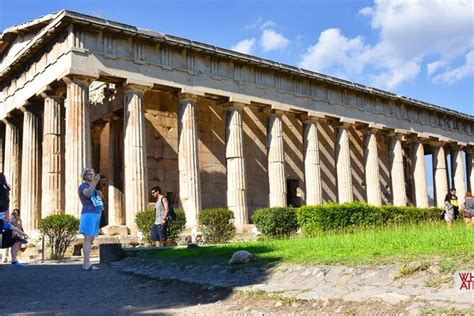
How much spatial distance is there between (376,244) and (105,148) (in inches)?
850

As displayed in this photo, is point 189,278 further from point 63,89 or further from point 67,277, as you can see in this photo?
point 63,89

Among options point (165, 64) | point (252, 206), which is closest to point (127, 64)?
point (165, 64)

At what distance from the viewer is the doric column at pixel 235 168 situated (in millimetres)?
25666

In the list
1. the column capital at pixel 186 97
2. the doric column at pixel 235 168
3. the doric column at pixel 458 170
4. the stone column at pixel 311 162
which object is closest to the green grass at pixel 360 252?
the column capital at pixel 186 97

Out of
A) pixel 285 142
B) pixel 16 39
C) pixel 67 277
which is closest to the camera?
pixel 67 277

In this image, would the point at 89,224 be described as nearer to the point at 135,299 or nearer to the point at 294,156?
the point at 135,299

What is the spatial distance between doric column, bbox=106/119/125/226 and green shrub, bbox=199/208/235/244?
306 inches

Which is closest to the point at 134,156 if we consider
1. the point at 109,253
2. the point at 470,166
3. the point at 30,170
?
the point at 30,170

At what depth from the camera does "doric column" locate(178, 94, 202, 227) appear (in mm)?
23812

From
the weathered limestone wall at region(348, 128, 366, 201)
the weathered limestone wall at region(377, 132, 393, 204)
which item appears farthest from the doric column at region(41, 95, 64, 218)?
the weathered limestone wall at region(377, 132, 393, 204)

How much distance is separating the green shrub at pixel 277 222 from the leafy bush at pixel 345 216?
318 millimetres

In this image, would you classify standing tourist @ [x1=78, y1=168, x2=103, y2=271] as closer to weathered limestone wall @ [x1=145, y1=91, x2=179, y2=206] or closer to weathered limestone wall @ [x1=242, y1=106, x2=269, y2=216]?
weathered limestone wall @ [x1=145, y1=91, x2=179, y2=206]

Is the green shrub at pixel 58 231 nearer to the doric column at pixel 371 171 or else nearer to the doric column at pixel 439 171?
the doric column at pixel 371 171

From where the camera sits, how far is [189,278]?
9.80 m
